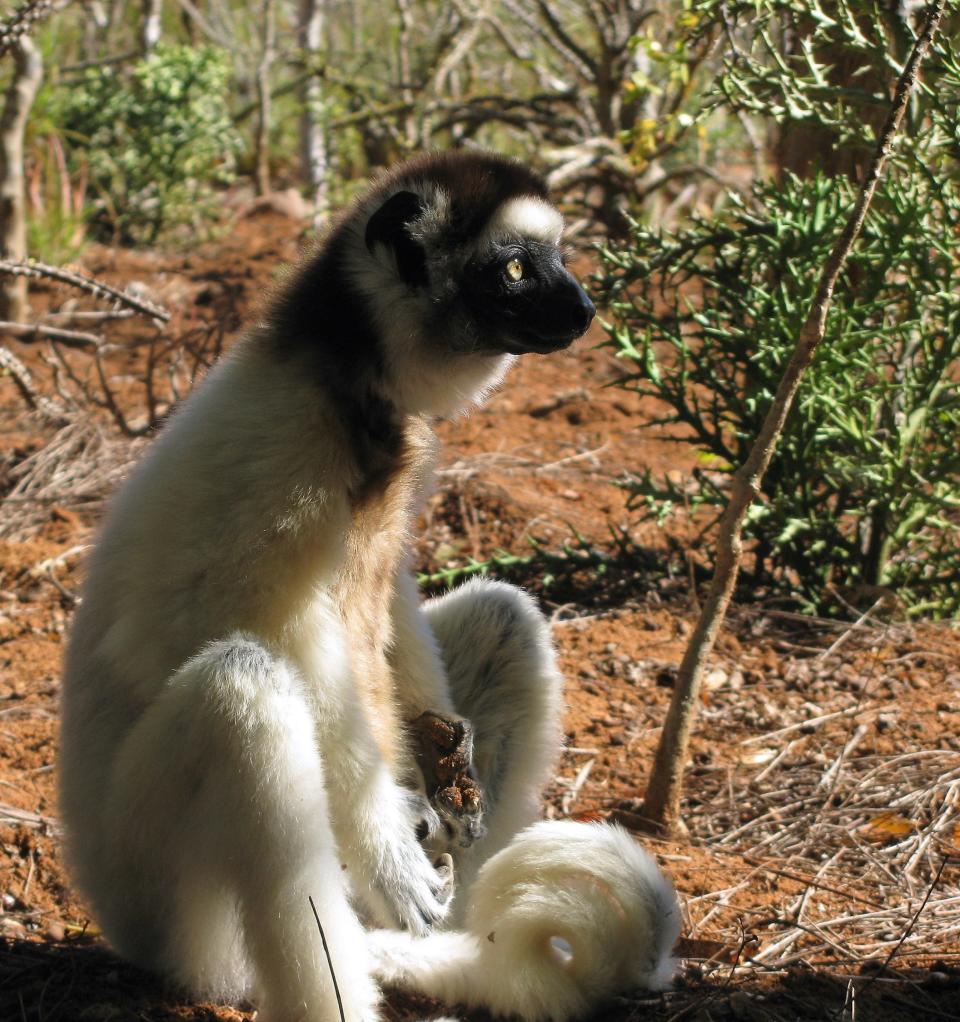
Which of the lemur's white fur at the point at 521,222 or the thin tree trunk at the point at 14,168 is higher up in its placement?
the lemur's white fur at the point at 521,222

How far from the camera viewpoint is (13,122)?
8680mm

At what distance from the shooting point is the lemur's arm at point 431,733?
13.0 feet

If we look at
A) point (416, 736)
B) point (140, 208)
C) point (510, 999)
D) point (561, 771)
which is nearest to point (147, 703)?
point (416, 736)

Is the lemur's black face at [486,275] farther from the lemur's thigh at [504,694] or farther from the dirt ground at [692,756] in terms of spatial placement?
the lemur's thigh at [504,694]

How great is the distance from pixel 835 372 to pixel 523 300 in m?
2.16

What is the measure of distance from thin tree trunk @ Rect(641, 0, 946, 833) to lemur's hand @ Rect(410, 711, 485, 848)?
735 mm

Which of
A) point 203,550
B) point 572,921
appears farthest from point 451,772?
point 203,550

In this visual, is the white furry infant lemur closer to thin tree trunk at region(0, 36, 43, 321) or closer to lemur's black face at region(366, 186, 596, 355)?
lemur's black face at region(366, 186, 596, 355)

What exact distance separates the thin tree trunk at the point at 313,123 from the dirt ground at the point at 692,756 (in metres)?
5.61

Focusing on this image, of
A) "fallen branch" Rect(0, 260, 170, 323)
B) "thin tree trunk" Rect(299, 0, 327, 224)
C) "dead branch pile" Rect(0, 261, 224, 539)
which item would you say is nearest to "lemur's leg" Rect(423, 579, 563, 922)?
"dead branch pile" Rect(0, 261, 224, 539)

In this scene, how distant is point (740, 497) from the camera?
376 cm

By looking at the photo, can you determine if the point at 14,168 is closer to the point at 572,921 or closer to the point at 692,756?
the point at 692,756

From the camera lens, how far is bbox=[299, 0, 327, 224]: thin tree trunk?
12586 mm

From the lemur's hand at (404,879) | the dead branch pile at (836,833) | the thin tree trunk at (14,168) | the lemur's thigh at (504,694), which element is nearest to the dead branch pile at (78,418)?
the thin tree trunk at (14,168)
